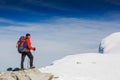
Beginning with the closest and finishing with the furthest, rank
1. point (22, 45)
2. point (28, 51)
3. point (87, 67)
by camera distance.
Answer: point (22, 45)
point (28, 51)
point (87, 67)

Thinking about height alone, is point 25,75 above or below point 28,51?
below

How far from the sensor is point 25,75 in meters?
28.9

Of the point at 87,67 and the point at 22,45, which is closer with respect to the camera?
the point at 22,45

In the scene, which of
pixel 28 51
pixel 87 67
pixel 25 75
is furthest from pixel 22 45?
pixel 87 67

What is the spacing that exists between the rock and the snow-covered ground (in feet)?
3.87

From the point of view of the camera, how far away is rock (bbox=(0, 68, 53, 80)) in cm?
2867

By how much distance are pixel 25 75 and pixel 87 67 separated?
7.99 m

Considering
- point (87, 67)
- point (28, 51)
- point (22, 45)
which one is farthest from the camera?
point (87, 67)

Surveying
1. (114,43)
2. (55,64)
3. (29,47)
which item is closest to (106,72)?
(55,64)

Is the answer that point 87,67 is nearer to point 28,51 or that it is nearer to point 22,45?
point 28,51

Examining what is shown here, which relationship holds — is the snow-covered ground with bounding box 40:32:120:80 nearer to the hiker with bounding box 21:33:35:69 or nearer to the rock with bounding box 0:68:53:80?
the rock with bounding box 0:68:53:80

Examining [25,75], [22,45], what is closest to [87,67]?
[25,75]

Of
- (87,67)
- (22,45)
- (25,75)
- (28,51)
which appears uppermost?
(22,45)

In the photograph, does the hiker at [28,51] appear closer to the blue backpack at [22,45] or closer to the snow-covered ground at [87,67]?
the blue backpack at [22,45]
